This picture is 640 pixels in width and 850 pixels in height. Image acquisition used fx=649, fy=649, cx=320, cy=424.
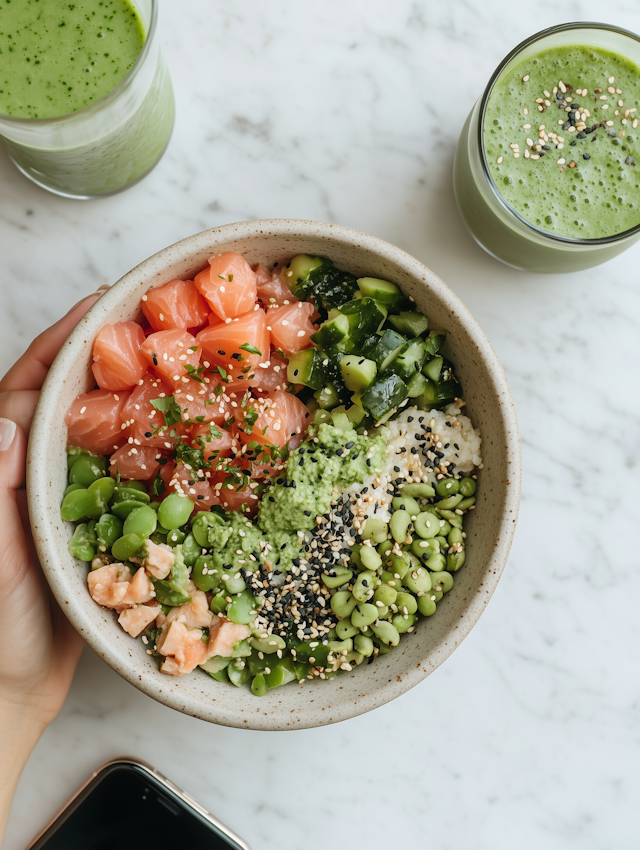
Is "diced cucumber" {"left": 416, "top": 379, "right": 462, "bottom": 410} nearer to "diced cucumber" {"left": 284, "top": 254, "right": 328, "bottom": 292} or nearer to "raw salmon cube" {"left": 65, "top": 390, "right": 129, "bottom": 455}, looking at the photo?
"diced cucumber" {"left": 284, "top": 254, "right": 328, "bottom": 292}

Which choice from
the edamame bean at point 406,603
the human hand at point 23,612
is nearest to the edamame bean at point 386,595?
the edamame bean at point 406,603

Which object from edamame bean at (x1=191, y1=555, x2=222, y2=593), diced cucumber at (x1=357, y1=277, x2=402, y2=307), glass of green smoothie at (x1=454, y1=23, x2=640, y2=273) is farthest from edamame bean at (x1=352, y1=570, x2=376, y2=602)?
glass of green smoothie at (x1=454, y1=23, x2=640, y2=273)

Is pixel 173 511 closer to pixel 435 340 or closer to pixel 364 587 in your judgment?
Answer: pixel 364 587

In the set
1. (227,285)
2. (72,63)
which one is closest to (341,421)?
(227,285)

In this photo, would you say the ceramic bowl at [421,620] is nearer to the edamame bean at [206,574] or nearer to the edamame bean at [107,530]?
the edamame bean at [107,530]

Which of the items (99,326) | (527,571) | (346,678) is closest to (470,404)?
(527,571)

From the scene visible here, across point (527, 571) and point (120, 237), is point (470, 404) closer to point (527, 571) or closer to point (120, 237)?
point (527, 571)
